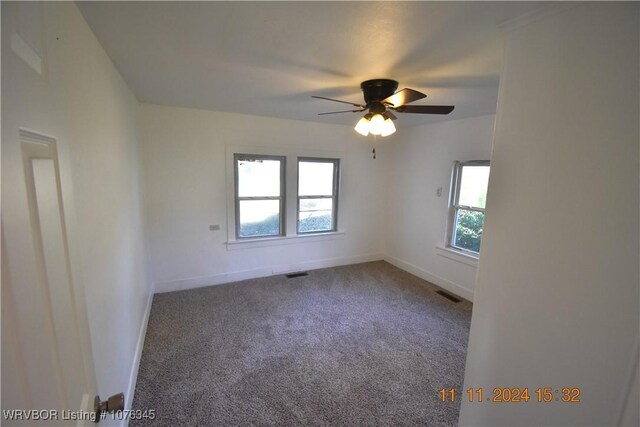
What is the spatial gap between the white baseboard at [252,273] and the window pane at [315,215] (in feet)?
1.78

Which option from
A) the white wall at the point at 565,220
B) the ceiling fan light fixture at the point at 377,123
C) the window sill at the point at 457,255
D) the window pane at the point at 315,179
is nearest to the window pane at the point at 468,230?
the window sill at the point at 457,255

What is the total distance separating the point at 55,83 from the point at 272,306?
2.99 metres

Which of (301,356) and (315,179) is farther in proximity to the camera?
(315,179)

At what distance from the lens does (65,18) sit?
1.11 m

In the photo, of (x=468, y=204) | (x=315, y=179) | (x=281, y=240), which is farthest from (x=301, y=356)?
(x=468, y=204)

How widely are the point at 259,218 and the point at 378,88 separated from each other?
100 inches

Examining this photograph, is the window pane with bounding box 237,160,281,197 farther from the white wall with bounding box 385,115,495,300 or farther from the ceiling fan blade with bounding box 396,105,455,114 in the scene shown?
the ceiling fan blade with bounding box 396,105,455,114

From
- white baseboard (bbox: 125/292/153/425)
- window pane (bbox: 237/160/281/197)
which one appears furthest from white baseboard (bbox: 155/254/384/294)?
window pane (bbox: 237/160/281/197)

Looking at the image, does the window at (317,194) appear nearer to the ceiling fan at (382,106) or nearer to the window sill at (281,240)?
the window sill at (281,240)

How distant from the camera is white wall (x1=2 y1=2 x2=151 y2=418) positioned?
47cm

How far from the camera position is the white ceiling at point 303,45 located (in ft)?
4.10

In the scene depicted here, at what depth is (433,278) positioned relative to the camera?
4082 mm

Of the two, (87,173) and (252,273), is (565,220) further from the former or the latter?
(252,273)

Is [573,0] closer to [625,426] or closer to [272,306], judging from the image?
[625,426]
